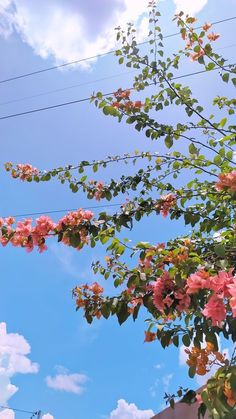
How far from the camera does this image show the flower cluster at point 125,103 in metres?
2.64

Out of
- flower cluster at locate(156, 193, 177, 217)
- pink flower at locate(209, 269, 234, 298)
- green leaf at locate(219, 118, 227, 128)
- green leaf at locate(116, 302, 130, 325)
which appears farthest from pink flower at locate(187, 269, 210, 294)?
green leaf at locate(219, 118, 227, 128)

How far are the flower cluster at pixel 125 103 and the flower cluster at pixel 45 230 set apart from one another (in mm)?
1028

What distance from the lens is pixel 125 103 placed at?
2.67 m

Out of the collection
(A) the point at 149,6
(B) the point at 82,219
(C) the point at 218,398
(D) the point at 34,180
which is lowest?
(C) the point at 218,398

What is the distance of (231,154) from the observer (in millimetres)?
2404

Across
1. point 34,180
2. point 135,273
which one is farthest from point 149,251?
point 34,180

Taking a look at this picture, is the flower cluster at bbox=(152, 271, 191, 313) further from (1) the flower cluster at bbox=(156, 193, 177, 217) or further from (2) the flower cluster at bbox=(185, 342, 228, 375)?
(1) the flower cluster at bbox=(156, 193, 177, 217)

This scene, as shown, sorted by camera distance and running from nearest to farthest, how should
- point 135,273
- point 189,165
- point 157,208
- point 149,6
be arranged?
point 135,273, point 157,208, point 189,165, point 149,6

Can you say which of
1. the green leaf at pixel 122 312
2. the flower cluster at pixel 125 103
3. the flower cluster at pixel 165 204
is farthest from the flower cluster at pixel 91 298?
the flower cluster at pixel 125 103

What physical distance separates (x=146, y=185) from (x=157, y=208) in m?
0.45

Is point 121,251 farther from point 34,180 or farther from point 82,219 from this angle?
point 34,180

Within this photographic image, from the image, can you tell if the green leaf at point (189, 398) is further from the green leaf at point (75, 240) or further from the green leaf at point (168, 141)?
the green leaf at point (168, 141)

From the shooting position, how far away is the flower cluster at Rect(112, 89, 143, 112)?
264 cm

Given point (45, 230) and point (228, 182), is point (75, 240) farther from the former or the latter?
point (228, 182)
